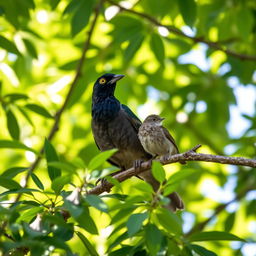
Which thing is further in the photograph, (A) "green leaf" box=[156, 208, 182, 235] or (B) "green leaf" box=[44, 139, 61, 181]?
(B) "green leaf" box=[44, 139, 61, 181]

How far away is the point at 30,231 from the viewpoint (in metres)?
3.21

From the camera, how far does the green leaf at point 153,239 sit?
3.32 metres

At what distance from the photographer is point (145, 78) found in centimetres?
867

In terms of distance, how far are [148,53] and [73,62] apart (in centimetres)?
261

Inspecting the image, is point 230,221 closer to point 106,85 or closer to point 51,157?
point 106,85

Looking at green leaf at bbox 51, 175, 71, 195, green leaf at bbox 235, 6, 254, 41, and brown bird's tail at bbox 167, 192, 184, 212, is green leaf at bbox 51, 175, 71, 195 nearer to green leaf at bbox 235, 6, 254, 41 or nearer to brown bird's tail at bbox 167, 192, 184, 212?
brown bird's tail at bbox 167, 192, 184, 212

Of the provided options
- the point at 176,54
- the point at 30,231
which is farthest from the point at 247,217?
the point at 30,231

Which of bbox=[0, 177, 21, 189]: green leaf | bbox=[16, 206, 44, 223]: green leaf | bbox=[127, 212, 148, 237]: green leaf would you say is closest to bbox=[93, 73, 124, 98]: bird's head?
bbox=[0, 177, 21, 189]: green leaf

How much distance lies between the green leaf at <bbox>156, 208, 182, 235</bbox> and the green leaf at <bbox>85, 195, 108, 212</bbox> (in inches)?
18.7

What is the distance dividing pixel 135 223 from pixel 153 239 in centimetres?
20

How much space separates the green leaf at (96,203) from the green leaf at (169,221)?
475 mm

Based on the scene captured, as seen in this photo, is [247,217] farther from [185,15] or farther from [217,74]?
[185,15]

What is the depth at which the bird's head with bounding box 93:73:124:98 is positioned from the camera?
7.13 metres

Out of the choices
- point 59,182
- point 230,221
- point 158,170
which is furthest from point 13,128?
point 230,221
